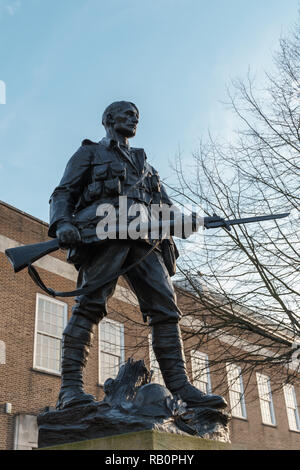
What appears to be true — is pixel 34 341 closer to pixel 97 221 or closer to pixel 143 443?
pixel 97 221

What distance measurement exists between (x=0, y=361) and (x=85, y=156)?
10835mm

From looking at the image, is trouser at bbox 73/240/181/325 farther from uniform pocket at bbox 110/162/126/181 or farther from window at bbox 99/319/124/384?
window at bbox 99/319/124/384

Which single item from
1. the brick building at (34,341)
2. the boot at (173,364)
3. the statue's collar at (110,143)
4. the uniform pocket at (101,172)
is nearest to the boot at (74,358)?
the boot at (173,364)

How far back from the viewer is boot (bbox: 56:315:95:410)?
3.74 metres

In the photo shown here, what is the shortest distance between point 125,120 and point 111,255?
128 centimetres

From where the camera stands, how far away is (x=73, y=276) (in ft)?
56.6

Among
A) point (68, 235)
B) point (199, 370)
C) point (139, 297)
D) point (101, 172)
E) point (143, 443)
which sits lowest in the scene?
point (143, 443)

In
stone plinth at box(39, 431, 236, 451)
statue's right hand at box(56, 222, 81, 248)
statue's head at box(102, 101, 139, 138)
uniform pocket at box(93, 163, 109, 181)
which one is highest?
statue's head at box(102, 101, 139, 138)

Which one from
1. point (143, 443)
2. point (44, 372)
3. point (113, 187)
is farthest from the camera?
point (44, 372)

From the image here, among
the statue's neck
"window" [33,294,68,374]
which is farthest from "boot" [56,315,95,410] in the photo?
"window" [33,294,68,374]

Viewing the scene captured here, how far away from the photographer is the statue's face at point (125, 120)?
4660 mm

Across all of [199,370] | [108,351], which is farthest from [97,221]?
[108,351]

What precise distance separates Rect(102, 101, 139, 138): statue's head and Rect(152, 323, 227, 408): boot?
68.3 inches

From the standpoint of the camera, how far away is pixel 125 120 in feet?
15.3
